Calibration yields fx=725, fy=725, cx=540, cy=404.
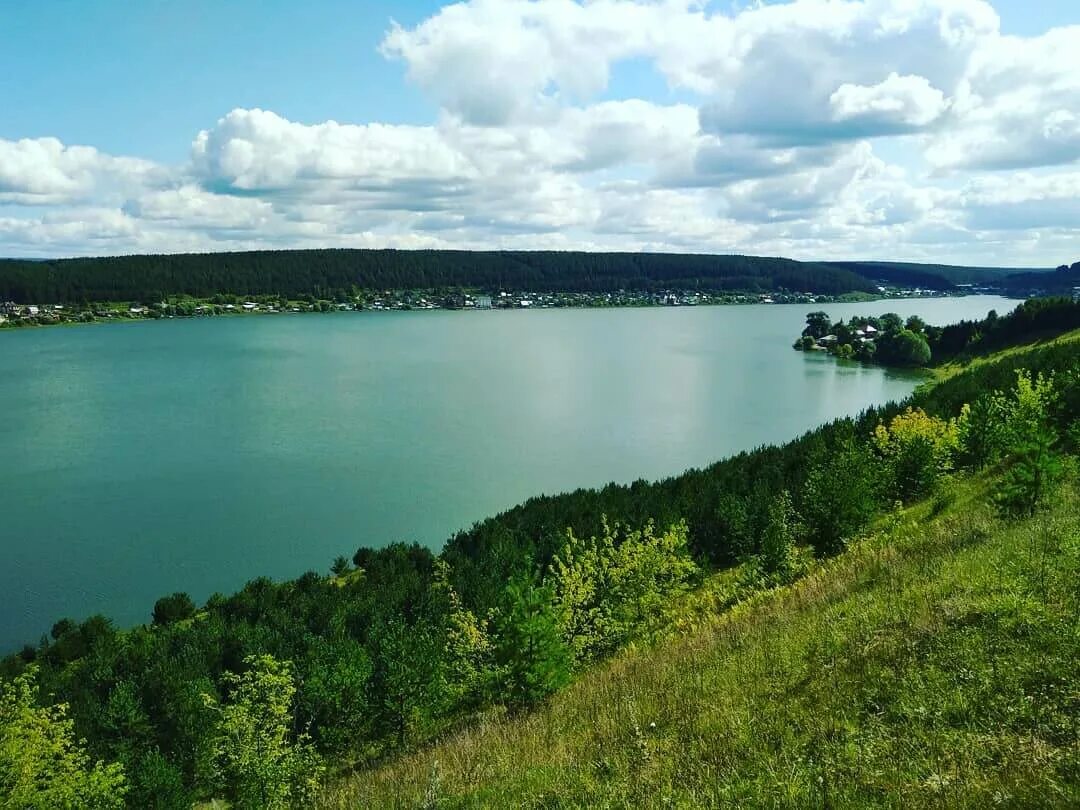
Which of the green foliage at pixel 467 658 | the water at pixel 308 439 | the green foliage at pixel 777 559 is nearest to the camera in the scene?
the green foliage at pixel 777 559

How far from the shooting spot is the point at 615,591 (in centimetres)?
→ 1997

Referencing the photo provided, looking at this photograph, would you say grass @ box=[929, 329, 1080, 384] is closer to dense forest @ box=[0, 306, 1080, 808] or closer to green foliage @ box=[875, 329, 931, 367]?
green foliage @ box=[875, 329, 931, 367]

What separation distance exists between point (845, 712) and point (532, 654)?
7.01m

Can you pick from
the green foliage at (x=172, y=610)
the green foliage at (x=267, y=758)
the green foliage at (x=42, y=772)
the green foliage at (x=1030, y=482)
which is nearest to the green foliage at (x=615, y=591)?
the green foliage at (x=267, y=758)

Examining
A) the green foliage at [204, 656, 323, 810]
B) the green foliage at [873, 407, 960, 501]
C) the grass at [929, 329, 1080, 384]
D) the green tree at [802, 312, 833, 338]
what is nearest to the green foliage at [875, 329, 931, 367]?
the grass at [929, 329, 1080, 384]

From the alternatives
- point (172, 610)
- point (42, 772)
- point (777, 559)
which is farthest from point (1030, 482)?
point (172, 610)

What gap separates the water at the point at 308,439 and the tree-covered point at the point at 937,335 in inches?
218

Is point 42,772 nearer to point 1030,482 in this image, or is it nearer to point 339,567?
point 339,567

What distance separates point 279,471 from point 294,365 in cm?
4883

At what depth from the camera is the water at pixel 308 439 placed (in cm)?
3042

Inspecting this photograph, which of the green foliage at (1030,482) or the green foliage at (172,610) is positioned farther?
the green foliage at (172,610)

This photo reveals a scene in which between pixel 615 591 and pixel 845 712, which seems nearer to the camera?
pixel 845 712

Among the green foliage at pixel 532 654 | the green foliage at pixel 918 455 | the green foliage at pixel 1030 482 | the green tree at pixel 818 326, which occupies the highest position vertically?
the green tree at pixel 818 326

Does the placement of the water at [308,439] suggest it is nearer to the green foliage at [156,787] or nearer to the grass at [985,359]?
the grass at [985,359]
